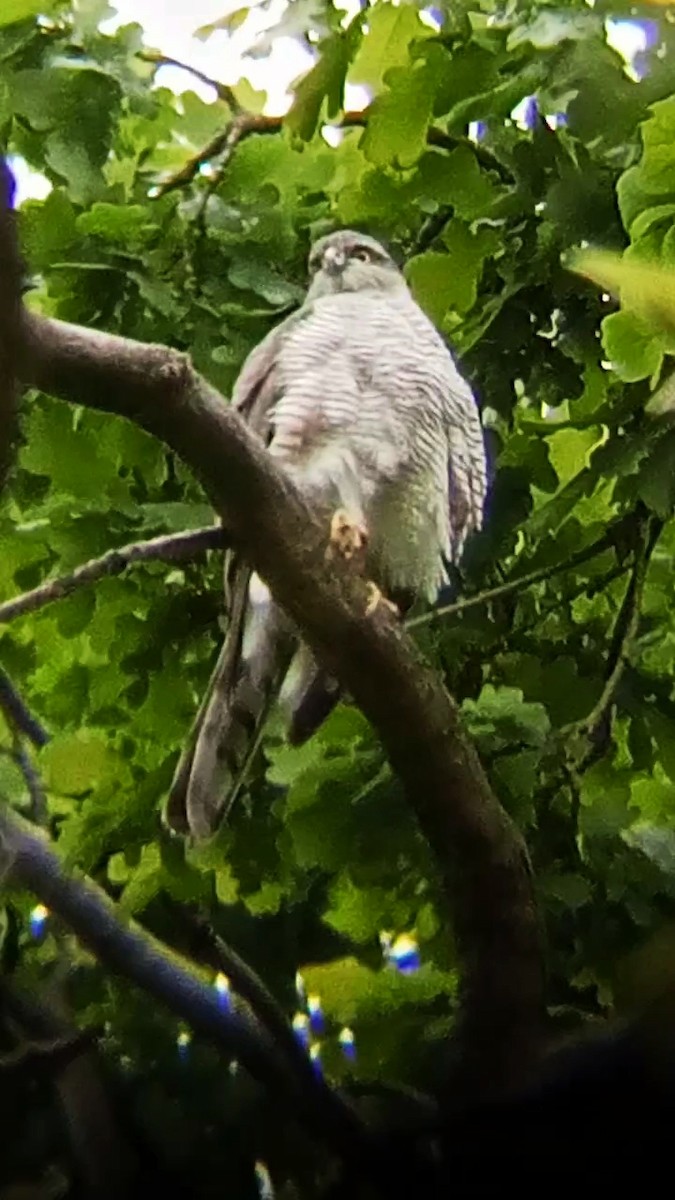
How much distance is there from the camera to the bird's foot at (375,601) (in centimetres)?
69

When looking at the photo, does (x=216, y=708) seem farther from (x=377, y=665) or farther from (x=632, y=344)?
(x=632, y=344)

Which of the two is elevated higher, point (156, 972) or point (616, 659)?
point (616, 659)

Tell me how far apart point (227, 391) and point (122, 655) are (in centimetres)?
14

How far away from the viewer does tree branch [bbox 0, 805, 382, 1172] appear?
0.69 meters

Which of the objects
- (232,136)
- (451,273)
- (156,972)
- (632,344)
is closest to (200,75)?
(232,136)

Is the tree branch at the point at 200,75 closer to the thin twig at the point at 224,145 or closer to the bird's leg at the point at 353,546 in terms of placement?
the thin twig at the point at 224,145

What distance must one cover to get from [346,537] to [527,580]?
0.10 m

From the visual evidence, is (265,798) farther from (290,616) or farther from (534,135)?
(534,135)

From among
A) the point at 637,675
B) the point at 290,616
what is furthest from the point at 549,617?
the point at 290,616

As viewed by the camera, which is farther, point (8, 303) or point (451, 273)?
point (451, 273)

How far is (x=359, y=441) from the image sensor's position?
74 centimetres

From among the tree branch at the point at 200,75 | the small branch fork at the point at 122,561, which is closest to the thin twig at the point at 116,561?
the small branch fork at the point at 122,561

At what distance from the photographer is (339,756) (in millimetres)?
724

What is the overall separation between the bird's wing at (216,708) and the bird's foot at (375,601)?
2.2 inches
